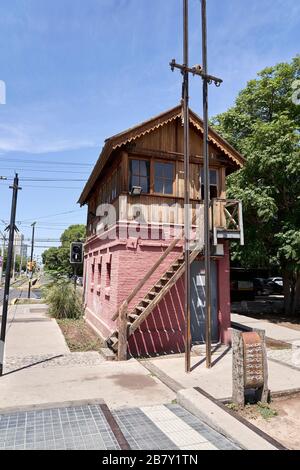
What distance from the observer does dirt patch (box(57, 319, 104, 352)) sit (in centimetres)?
1002

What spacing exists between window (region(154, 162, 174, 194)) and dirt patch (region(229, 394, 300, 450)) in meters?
6.49

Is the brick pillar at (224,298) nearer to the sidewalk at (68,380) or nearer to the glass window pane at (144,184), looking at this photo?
the glass window pane at (144,184)

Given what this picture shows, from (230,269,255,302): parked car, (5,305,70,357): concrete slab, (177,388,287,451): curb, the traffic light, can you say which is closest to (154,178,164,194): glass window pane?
(5,305,70,357): concrete slab

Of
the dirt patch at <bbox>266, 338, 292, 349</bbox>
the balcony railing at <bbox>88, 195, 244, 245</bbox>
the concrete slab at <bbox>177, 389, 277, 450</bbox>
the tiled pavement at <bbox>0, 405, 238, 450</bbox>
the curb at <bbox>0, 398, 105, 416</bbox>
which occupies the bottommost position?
the dirt patch at <bbox>266, 338, 292, 349</bbox>

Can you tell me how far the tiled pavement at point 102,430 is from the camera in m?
4.16

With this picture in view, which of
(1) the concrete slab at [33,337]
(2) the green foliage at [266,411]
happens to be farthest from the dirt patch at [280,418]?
(1) the concrete slab at [33,337]

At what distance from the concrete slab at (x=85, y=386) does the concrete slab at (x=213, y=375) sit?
1.51 feet

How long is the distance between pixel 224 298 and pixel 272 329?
462cm

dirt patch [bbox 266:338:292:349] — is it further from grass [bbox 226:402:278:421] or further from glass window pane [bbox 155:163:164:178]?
glass window pane [bbox 155:163:164:178]

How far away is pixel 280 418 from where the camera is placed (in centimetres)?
511

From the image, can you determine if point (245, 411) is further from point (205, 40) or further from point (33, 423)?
point (205, 40)

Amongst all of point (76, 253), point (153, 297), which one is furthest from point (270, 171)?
point (76, 253)

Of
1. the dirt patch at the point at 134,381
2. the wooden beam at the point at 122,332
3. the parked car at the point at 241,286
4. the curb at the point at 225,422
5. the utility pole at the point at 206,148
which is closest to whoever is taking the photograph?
the curb at the point at 225,422
